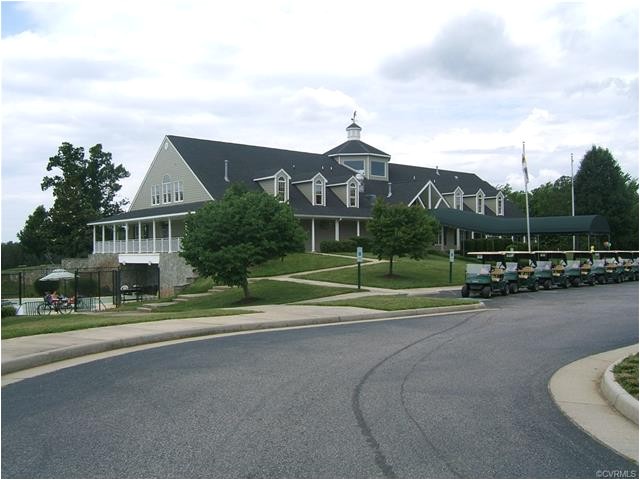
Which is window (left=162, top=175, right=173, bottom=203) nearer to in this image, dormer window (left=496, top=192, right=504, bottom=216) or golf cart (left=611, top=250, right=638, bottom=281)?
golf cart (left=611, top=250, right=638, bottom=281)

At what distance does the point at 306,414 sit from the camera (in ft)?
24.8

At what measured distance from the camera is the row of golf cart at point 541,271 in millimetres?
27031

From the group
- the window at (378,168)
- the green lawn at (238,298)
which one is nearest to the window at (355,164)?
the window at (378,168)

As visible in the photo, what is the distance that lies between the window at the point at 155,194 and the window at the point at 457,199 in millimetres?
24746

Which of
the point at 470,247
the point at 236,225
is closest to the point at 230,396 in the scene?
the point at 236,225

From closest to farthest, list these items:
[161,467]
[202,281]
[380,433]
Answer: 1. [161,467]
2. [380,433]
3. [202,281]

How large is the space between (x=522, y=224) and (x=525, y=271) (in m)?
25.2

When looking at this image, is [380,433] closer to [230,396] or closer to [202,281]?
[230,396]

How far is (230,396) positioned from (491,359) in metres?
4.86

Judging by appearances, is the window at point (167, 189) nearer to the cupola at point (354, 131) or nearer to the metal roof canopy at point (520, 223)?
the cupola at point (354, 131)

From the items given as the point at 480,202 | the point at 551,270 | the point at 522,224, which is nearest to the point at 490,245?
the point at 522,224

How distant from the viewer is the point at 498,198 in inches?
2589

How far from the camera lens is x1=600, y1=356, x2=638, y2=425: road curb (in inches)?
301

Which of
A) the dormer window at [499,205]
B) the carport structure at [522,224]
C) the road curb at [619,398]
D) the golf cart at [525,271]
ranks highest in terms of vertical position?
the dormer window at [499,205]
